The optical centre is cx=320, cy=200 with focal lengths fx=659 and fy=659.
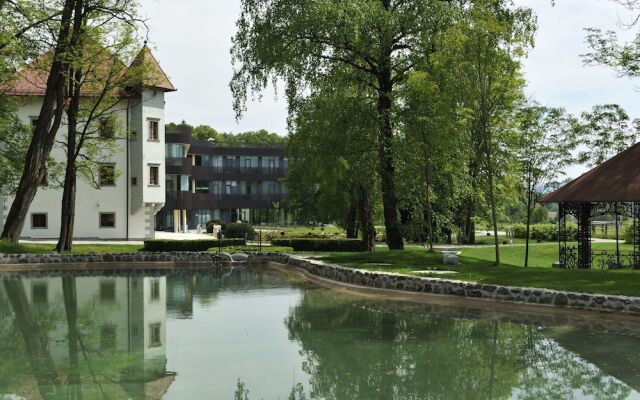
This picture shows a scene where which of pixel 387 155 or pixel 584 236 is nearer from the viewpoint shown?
pixel 584 236

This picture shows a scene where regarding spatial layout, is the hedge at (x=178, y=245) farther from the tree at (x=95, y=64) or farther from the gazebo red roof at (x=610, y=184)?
the gazebo red roof at (x=610, y=184)

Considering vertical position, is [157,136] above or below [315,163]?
above

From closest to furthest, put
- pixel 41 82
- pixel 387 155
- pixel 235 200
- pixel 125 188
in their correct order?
pixel 387 155 → pixel 41 82 → pixel 125 188 → pixel 235 200

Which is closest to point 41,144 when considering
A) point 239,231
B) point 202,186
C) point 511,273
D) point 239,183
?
point 239,231

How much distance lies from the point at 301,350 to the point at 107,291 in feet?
36.3

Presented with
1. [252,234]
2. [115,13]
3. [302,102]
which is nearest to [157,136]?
[252,234]

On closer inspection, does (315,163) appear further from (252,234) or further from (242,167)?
(242,167)

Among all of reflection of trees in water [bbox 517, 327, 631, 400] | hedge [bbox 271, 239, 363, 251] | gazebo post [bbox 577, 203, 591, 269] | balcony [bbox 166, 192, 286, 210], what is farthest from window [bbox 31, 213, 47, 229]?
reflection of trees in water [bbox 517, 327, 631, 400]

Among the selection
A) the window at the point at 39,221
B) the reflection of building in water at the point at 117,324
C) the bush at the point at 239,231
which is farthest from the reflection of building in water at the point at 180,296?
the bush at the point at 239,231

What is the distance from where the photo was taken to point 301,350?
1228 centimetres

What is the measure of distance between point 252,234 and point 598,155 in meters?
25.1

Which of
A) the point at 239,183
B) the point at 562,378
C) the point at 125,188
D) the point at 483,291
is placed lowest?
the point at 562,378

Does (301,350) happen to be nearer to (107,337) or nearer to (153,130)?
(107,337)

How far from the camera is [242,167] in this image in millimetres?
81812
